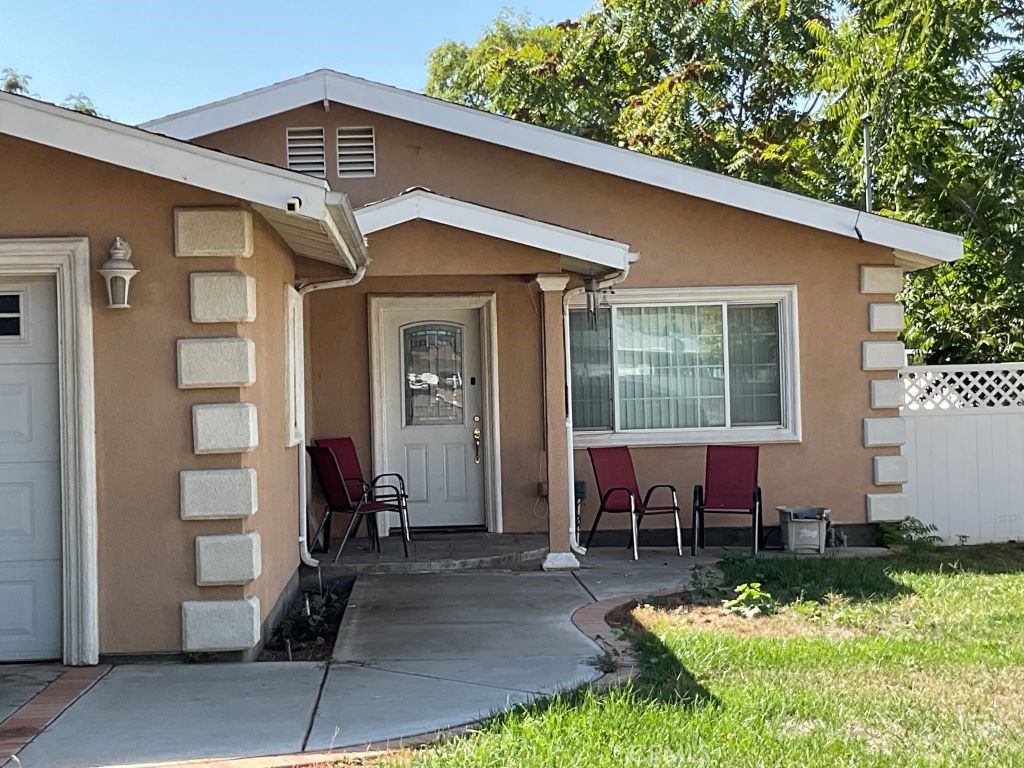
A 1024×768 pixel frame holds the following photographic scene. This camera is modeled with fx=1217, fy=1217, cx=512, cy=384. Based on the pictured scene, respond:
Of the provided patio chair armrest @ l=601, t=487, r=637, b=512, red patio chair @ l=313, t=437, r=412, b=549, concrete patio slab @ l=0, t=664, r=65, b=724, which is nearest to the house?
concrete patio slab @ l=0, t=664, r=65, b=724

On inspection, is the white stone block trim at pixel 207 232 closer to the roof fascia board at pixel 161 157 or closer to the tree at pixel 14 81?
the roof fascia board at pixel 161 157

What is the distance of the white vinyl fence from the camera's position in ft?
39.7

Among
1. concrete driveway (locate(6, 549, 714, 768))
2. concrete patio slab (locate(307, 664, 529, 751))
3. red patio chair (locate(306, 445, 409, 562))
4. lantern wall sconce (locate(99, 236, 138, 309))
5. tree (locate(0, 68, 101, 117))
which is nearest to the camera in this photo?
concrete driveway (locate(6, 549, 714, 768))

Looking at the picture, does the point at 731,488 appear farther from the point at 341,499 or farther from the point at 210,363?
the point at 210,363

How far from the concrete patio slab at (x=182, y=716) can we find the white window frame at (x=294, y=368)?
2.62 meters

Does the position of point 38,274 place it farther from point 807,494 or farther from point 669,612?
point 807,494

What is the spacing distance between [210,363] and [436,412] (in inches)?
200

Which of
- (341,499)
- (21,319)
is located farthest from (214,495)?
(341,499)

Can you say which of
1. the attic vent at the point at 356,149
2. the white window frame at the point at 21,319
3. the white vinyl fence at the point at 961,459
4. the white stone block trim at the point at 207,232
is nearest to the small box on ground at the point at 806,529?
the white vinyl fence at the point at 961,459

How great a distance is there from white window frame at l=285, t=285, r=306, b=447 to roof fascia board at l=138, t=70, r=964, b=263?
238 cm

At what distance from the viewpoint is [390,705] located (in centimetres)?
580

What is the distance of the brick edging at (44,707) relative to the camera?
5.26 m

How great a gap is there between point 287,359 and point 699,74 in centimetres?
1385

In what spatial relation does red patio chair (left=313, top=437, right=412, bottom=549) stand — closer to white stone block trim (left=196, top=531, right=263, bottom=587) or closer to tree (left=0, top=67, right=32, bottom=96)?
white stone block trim (left=196, top=531, right=263, bottom=587)
